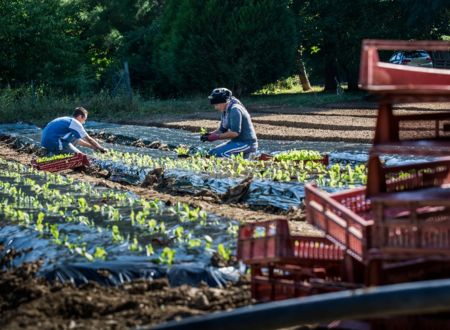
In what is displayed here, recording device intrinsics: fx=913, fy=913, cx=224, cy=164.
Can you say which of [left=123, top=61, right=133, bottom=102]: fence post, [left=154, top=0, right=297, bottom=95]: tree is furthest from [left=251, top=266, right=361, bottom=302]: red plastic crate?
[left=154, top=0, right=297, bottom=95]: tree

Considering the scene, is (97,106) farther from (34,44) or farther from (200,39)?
(34,44)

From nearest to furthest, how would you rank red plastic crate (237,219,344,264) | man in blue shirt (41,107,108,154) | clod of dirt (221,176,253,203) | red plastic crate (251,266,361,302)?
red plastic crate (251,266,361,302), red plastic crate (237,219,344,264), clod of dirt (221,176,253,203), man in blue shirt (41,107,108,154)

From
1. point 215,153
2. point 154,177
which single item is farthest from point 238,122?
point 154,177

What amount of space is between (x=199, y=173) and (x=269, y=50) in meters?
20.2

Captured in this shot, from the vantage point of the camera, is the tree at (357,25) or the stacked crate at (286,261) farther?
the tree at (357,25)

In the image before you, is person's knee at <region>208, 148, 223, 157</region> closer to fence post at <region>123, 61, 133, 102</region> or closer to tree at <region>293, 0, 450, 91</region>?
fence post at <region>123, 61, 133, 102</region>

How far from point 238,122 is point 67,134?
3218 millimetres

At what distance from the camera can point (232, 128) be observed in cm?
1323

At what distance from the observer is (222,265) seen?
6.50 metres

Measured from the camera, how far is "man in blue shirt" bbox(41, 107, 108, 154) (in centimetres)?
1437

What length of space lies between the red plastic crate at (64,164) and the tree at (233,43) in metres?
17.6

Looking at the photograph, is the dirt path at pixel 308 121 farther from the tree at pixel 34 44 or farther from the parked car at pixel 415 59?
the tree at pixel 34 44

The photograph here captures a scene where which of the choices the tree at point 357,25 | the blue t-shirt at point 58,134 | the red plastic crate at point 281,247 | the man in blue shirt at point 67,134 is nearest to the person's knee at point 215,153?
the man in blue shirt at point 67,134

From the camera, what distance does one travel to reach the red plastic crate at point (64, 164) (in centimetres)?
1370
